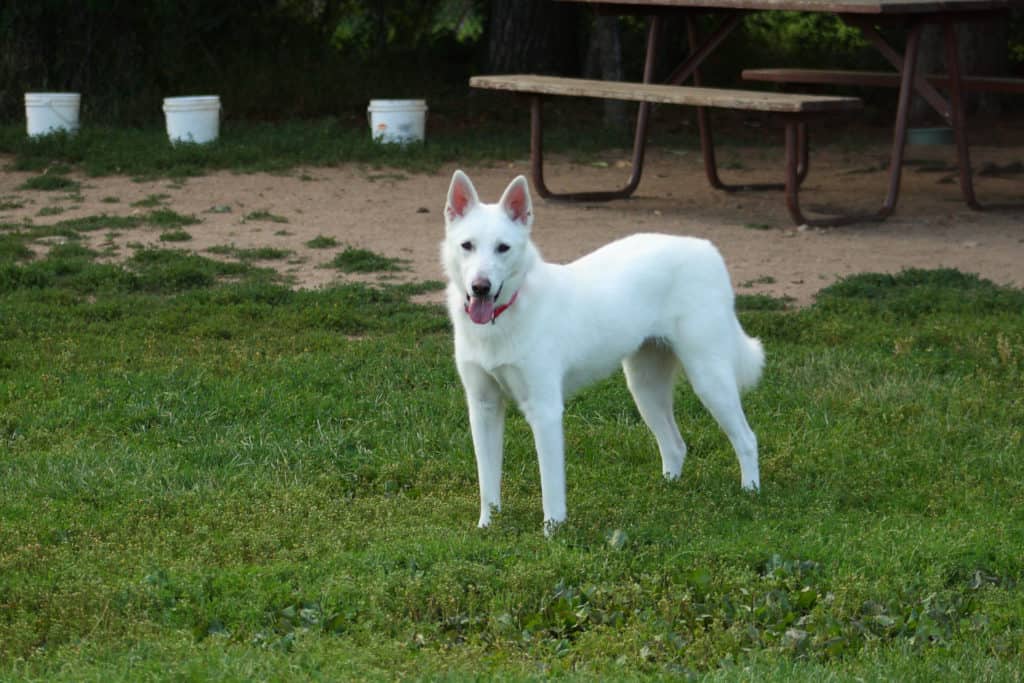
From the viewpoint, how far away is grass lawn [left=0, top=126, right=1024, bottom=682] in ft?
13.4

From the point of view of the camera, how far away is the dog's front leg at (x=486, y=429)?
16.3ft

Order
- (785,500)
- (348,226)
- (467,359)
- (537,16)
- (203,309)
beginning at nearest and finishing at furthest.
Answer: (467,359)
(785,500)
(203,309)
(348,226)
(537,16)

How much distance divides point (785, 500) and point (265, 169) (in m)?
8.26

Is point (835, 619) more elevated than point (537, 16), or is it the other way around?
point (537, 16)

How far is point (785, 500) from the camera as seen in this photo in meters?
5.25

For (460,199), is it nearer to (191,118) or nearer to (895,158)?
(895,158)

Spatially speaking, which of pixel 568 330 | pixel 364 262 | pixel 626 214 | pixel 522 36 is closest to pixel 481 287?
pixel 568 330

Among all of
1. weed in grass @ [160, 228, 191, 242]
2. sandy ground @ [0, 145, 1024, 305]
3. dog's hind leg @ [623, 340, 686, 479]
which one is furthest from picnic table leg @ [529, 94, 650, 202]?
dog's hind leg @ [623, 340, 686, 479]

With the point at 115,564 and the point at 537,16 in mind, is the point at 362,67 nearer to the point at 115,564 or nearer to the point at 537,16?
the point at 537,16

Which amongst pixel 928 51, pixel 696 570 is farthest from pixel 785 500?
pixel 928 51

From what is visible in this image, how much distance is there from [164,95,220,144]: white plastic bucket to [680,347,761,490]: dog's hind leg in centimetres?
897

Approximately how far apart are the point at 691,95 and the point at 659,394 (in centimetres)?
501

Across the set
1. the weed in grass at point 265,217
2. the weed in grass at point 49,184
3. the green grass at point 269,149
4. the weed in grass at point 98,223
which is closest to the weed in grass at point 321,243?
the weed in grass at point 265,217

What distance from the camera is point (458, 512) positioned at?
5227 millimetres
